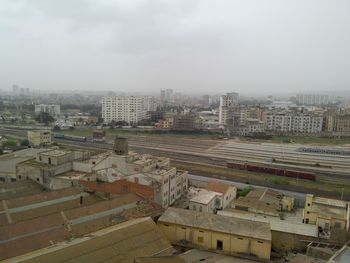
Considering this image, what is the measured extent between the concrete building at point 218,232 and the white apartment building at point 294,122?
149ft

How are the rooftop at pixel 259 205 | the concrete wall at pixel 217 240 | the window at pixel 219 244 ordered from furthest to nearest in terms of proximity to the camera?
the rooftop at pixel 259 205 → the window at pixel 219 244 → the concrete wall at pixel 217 240

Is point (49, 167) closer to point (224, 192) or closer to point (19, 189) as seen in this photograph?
point (19, 189)

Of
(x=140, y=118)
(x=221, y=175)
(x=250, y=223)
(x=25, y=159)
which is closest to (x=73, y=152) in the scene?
(x=25, y=159)

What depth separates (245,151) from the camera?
35531mm

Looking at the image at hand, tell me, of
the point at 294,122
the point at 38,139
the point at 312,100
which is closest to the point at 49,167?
the point at 38,139

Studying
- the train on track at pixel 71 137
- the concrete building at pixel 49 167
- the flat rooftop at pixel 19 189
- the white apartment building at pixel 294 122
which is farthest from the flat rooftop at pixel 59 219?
the white apartment building at pixel 294 122

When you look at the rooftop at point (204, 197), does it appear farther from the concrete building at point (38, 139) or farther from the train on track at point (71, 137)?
the train on track at point (71, 137)

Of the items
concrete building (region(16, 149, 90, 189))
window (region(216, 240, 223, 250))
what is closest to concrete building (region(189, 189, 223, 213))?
window (region(216, 240, 223, 250))

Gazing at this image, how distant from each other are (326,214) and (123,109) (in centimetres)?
5027

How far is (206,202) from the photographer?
16141mm

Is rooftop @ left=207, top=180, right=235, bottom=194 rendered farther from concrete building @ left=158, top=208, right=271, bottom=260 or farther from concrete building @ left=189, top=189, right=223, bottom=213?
concrete building @ left=158, top=208, right=271, bottom=260

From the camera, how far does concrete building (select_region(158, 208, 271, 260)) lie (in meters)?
11.7

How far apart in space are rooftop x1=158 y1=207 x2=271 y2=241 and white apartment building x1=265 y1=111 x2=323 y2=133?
4537 cm

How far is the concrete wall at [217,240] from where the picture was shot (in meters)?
11.6
